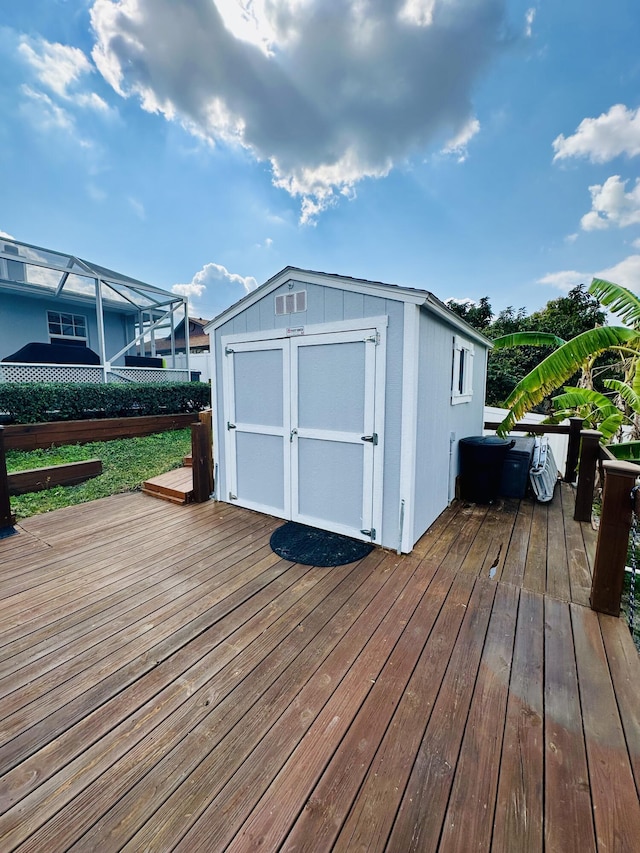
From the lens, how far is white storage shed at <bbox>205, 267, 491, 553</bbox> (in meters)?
3.25

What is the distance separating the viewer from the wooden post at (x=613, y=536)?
2368 millimetres

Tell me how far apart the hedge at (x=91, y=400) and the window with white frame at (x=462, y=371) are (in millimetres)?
7526

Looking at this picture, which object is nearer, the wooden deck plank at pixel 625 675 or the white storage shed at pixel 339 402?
the wooden deck plank at pixel 625 675

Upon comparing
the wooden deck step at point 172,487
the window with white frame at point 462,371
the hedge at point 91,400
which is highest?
the window with white frame at point 462,371

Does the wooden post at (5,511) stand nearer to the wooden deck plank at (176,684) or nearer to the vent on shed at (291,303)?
the wooden deck plank at (176,684)

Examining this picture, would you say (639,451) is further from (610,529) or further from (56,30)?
(56,30)

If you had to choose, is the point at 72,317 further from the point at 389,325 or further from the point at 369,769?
the point at 369,769

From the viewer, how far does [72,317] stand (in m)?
11.4

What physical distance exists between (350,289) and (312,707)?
10.4 feet

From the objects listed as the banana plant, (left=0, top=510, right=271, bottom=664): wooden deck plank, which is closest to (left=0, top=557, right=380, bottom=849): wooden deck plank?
(left=0, top=510, right=271, bottom=664): wooden deck plank

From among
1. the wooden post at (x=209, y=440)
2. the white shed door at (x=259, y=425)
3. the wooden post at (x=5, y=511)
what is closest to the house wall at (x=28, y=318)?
the wooden post at (x=209, y=440)

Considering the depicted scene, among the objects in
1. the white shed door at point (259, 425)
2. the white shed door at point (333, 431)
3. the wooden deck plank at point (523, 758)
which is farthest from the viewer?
the white shed door at point (259, 425)

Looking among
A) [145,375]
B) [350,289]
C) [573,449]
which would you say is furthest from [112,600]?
[145,375]

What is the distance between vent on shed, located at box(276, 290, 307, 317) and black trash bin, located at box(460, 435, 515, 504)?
9.29 feet
